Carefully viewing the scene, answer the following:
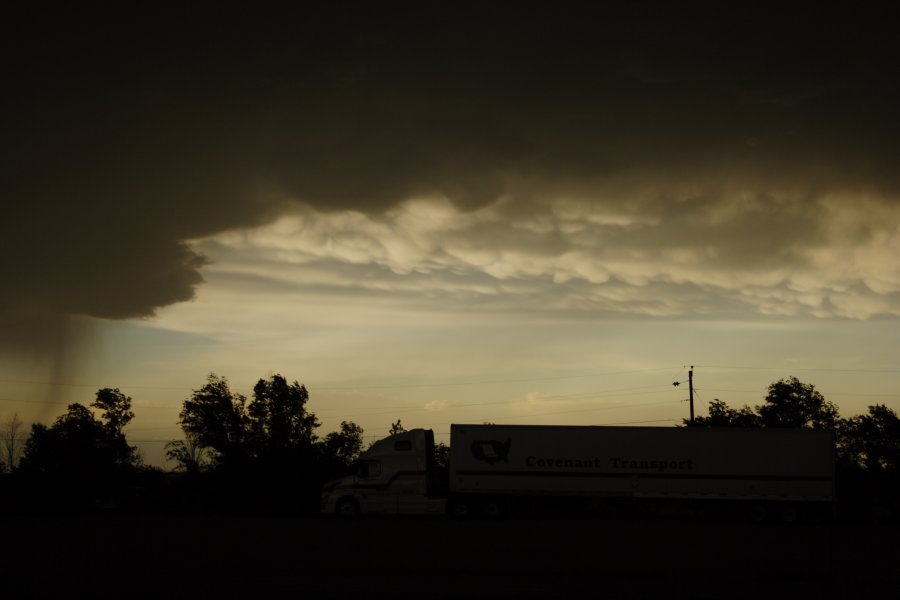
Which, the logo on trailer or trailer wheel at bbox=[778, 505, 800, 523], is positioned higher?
the logo on trailer

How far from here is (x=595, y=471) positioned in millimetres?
37344

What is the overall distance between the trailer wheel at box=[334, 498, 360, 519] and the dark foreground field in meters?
8.29

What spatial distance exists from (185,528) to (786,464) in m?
26.6

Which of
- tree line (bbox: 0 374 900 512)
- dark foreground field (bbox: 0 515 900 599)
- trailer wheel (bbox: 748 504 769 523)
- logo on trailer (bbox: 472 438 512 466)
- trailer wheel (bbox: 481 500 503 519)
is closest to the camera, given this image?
dark foreground field (bbox: 0 515 900 599)

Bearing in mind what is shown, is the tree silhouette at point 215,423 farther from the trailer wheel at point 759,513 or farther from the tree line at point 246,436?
the trailer wheel at point 759,513

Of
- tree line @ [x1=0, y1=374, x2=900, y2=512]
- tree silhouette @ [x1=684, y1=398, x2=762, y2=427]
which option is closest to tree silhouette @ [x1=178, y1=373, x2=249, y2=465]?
tree line @ [x1=0, y1=374, x2=900, y2=512]

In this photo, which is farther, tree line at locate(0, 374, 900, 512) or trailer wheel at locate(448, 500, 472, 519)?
tree line at locate(0, 374, 900, 512)

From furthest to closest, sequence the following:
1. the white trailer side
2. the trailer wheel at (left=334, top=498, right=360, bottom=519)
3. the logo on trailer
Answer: the trailer wheel at (left=334, top=498, right=360, bottom=519), the logo on trailer, the white trailer side

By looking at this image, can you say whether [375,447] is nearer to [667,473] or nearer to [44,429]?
[667,473]

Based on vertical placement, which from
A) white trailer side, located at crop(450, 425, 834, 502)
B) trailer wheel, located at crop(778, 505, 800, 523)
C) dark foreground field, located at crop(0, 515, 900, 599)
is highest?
white trailer side, located at crop(450, 425, 834, 502)

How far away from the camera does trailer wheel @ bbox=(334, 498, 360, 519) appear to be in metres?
38.0

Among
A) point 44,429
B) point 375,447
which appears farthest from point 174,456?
point 375,447

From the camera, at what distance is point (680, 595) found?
13195mm

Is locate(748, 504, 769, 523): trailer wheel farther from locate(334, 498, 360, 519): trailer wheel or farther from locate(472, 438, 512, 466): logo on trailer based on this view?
locate(334, 498, 360, 519): trailer wheel
